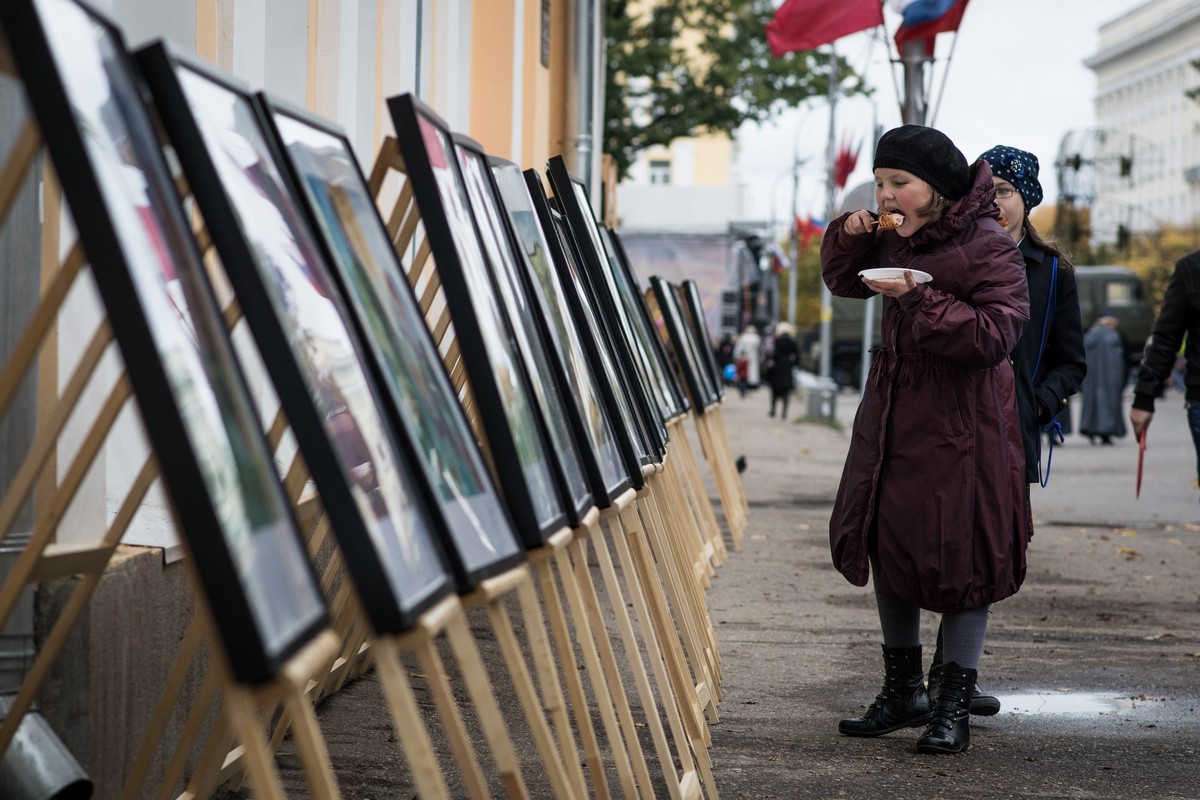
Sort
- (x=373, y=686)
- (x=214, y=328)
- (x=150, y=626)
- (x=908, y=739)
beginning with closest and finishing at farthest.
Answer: (x=214, y=328), (x=150, y=626), (x=908, y=739), (x=373, y=686)

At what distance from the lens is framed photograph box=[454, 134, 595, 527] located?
323 cm

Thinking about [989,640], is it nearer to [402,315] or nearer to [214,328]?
[402,315]

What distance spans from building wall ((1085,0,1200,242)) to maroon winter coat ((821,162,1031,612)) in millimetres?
87180

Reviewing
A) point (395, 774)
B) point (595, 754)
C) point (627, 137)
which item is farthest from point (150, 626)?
point (627, 137)

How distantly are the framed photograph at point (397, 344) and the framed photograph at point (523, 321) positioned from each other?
403mm

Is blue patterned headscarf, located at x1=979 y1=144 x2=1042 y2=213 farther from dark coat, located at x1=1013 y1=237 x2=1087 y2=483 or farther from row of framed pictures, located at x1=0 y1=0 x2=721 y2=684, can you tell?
row of framed pictures, located at x1=0 y1=0 x2=721 y2=684

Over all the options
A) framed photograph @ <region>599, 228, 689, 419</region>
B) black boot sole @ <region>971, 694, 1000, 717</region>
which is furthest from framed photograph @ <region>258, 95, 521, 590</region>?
black boot sole @ <region>971, 694, 1000, 717</region>

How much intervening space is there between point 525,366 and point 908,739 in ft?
8.20

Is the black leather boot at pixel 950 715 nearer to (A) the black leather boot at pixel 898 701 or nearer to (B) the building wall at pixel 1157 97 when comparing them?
(A) the black leather boot at pixel 898 701

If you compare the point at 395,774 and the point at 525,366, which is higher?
the point at 525,366

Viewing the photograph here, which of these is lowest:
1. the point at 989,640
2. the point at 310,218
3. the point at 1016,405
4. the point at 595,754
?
the point at 989,640

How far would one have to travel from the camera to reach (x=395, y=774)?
4355mm

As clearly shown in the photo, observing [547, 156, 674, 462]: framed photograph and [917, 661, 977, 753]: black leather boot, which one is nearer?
[547, 156, 674, 462]: framed photograph

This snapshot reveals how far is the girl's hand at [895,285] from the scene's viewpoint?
14.5 feet
